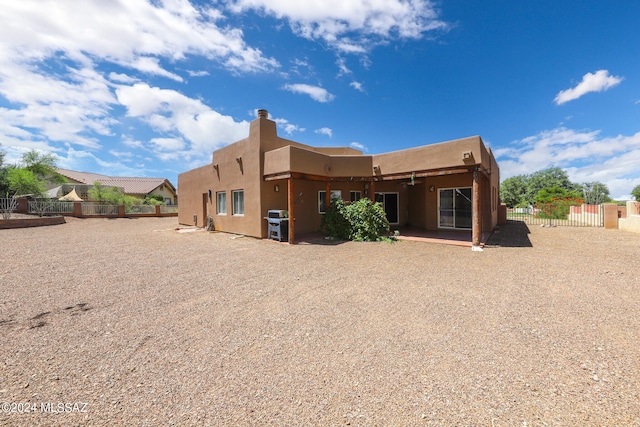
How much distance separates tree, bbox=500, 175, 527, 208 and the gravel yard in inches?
2133

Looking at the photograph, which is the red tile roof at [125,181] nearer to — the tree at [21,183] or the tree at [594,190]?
the tree at [21,183]

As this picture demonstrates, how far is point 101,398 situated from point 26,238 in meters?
12.5

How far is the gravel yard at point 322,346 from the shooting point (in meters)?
1.85

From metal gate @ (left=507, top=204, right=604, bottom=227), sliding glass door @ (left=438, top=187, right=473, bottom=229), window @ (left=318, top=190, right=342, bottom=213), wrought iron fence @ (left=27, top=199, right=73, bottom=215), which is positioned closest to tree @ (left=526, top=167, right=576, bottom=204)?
metal gate @ (left=507, top=204, right=604, bottom=227)

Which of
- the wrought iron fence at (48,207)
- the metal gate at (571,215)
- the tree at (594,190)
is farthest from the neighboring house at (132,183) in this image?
the tree at (594,190)

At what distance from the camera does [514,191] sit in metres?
51.7

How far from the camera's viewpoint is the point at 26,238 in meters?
9.87

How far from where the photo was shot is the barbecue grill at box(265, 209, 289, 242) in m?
9.36

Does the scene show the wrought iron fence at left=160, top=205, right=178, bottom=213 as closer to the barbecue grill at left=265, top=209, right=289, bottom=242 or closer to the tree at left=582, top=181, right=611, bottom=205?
the barbecue grill at left=265, top=209, right=289, bottom=242

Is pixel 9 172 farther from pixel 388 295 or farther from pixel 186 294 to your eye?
pixel 388 295

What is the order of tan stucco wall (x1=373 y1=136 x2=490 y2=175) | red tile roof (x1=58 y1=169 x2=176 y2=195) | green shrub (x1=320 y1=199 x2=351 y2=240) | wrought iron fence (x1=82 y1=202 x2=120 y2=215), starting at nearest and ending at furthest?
tan stucco wall (x1=373 y1=136 x2=490 y2=175) < green shrub (x1=320 y1=199 x2=351 y2=240) < wrought iron fence (x1=82 y1=202 x2=120 y2=215) < red tile roof (x1=58 y1=169 x2=176 y2=195)

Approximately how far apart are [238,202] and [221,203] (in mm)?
1799

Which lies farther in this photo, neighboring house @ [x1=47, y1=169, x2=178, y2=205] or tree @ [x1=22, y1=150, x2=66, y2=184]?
neighboring house @ [x1=47, y1=169, x2=178, y2=205]

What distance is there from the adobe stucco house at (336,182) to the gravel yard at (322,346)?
412cm
